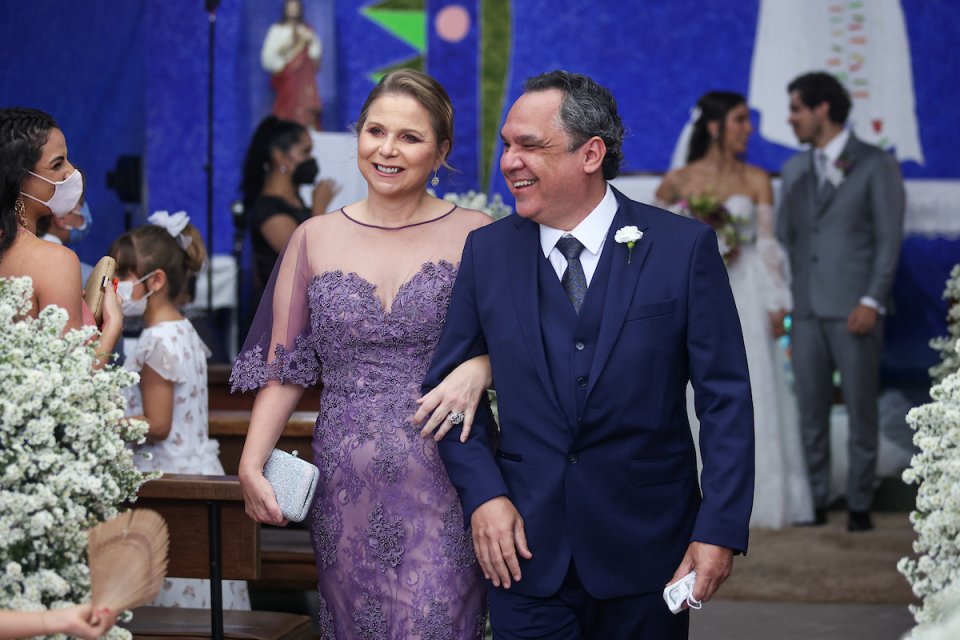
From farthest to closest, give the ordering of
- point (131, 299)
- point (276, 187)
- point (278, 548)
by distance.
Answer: point (276, 187) < point (278, 548) < point (131, 299)

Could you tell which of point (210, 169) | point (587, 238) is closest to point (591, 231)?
point (587, 238)

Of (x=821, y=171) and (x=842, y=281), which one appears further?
(x=821, y=171)

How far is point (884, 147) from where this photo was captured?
908 cm

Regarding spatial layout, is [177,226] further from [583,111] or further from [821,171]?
[821,171]

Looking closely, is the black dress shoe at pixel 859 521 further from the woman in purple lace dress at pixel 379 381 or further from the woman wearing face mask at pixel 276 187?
the woman in purple lace dress at pixel 379 381

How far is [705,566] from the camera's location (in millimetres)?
2980

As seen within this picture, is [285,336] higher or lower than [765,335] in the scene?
higher

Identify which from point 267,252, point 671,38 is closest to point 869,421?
point 671,38

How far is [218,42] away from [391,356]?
6900 mm

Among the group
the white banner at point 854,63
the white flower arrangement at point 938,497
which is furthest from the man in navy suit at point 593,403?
the white banner at point 854,63

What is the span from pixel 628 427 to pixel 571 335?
0.79ft

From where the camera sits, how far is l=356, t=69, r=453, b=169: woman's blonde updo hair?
349 centimetres

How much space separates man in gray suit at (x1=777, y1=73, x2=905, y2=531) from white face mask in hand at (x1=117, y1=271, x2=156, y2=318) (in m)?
4.54

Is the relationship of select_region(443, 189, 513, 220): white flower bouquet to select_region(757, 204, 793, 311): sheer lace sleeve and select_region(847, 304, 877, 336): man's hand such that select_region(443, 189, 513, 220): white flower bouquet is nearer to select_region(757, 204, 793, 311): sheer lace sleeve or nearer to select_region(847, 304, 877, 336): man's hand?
select_region(757, 204, 793, 311): sheer lace sleeve
